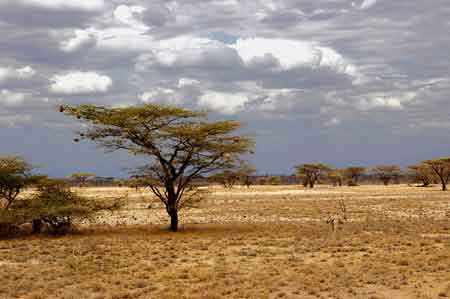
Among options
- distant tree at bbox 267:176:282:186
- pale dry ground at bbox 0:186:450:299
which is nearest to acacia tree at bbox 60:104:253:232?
pale dry ground at bbox 0:186:450:299

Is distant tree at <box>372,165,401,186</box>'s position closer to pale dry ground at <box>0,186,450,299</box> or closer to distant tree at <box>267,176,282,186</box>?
distant tree at <box>267,176,282,186</box>

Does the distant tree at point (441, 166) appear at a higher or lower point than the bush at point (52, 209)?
higher

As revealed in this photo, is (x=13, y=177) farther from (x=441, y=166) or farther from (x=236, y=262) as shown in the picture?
(x=441, y=166)

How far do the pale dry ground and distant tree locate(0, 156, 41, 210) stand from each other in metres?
3.66

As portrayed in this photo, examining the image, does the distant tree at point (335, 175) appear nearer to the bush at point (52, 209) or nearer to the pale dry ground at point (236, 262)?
the pale dry ground at point (236, 262)

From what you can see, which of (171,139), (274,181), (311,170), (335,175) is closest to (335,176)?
(335,175)

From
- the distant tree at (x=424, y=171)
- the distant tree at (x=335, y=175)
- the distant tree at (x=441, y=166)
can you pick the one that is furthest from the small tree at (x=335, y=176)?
the distant tree at (x=441, y=166)

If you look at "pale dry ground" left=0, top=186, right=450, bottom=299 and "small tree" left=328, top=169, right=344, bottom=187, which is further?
"small tree" left=328, top=169, right=344, bottom=187

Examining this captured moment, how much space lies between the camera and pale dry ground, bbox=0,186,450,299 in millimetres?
15562

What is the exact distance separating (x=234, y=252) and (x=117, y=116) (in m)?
10.9

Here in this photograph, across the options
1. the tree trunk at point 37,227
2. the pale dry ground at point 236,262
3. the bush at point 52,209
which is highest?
the bush at point 52,209

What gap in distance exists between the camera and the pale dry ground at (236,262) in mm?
15562

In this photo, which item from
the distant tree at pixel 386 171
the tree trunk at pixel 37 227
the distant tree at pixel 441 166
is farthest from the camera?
the distant tree at pixel 386 171

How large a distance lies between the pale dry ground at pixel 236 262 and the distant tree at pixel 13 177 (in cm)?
366
